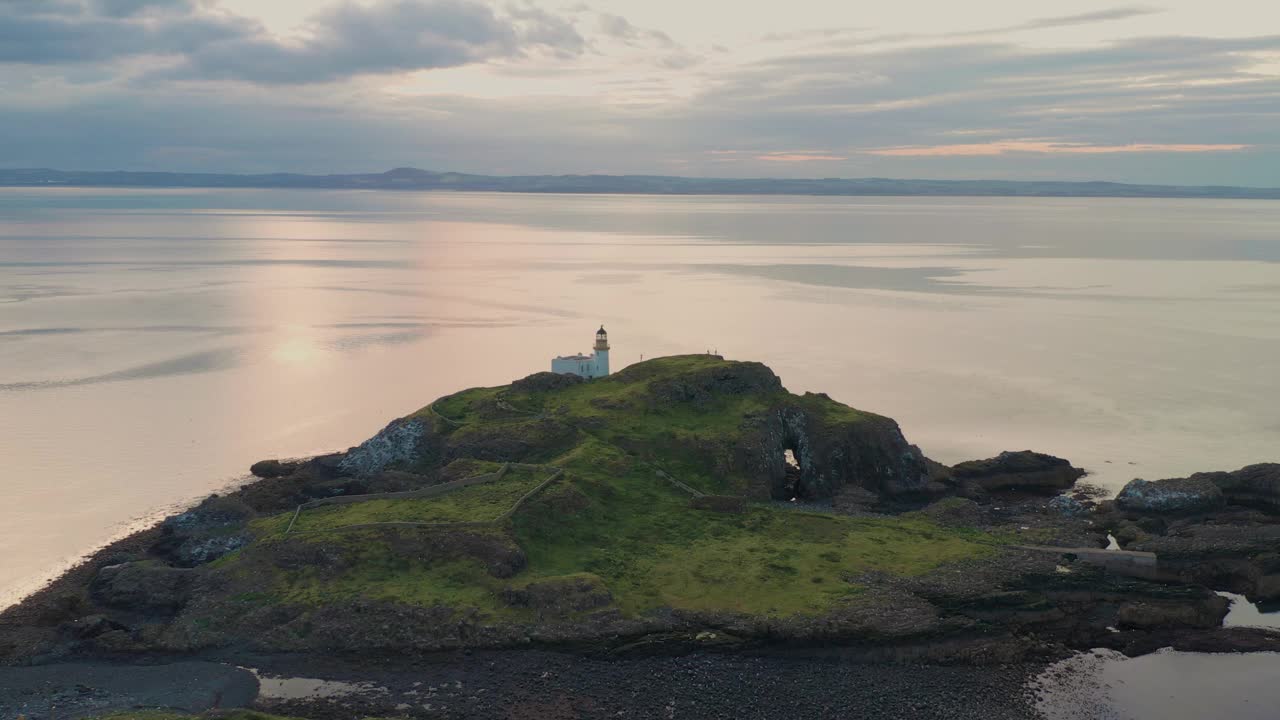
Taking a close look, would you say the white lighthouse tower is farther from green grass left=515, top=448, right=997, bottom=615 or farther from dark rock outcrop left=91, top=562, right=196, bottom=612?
dark rock outcrop left=91, top=562, right=196, bottom=612

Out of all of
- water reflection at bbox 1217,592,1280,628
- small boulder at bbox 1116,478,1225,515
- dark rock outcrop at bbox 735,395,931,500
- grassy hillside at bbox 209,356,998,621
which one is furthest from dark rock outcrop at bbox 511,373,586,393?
water reflection at bbox 1217,592,1280,628

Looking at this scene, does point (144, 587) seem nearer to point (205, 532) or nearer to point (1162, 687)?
point (205, 532)

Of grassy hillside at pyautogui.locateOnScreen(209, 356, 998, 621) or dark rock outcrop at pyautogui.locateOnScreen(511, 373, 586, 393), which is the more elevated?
dark rock outcrop at pyautogui.locateOnScreen(511, 373, 586, 393)

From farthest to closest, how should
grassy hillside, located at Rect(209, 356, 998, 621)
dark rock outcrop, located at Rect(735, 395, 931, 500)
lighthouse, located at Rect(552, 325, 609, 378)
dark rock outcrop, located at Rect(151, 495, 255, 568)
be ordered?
1. lighthouse, located at Rect(552, 325, 609, 378)
2. dark rock outcrop, located at Rect(735, 395, 931, 500)
3. dark rock outcrop, located at Rect(151, 495, 255, 568)
4. grassy hillside, located at Rect(209, 356, 998, 621)

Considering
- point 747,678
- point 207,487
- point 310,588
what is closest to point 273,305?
point 207,487

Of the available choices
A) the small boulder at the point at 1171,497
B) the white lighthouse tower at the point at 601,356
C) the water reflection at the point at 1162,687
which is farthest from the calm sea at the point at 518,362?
the water reflection at the point at 1162,687

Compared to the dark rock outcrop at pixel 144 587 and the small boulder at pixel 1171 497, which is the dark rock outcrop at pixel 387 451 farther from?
the small boulder at pixel 1171 497

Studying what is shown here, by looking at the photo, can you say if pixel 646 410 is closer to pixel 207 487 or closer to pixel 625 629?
pixel 625 629
